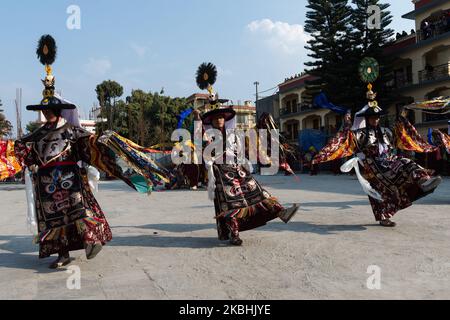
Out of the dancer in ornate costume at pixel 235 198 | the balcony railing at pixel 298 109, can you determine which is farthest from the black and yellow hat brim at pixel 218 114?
the balcony railing at pixel 298 109

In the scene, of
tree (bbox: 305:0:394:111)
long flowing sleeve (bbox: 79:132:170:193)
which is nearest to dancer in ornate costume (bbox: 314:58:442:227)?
long flowing sleeve (bbox: 79:132:170:193)

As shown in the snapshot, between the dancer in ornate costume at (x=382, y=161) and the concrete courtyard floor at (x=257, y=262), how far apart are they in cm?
43

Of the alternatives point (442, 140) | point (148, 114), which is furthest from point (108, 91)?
point (442, 140)

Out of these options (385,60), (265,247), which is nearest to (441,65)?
(385,60)

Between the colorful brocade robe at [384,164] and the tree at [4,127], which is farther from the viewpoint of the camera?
the tree at [4,127]

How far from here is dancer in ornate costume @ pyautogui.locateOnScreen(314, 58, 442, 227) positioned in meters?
5.96

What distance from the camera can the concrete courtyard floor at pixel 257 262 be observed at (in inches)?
136

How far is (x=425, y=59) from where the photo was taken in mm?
26328

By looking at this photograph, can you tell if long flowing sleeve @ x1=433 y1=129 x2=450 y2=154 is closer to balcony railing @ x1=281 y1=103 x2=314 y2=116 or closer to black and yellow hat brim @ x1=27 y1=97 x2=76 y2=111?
black and yellow hat brim @ x1=27 y1=97 x2=76 y2=111

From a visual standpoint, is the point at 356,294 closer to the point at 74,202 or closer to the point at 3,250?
the point at 74,202

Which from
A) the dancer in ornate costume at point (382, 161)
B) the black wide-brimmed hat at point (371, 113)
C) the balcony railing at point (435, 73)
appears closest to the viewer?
the dancer in ornate costume at point (382, 161)

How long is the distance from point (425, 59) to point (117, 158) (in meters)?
26.4

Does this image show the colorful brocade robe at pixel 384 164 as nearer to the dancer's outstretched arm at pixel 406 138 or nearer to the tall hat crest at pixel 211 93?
the dancer's outstretched arm at pixel 406 138
